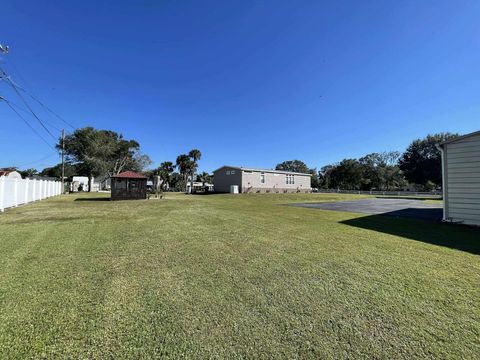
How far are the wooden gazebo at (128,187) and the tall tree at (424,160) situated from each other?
167 feet

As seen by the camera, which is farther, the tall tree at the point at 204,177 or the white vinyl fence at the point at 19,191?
the tall tree at the point at 204,177

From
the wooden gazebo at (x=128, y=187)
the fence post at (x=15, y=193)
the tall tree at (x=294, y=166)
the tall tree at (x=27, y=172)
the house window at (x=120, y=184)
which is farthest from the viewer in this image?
the tall tree at (x=294, y=166)

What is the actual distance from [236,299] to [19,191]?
53.8 ft

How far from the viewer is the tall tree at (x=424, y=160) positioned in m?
43.3

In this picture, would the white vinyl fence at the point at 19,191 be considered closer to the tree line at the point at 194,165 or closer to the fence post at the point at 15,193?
the fence post at the point at 15,193

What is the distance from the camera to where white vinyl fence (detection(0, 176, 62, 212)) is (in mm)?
10617

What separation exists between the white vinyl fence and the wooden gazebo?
496 centimetres

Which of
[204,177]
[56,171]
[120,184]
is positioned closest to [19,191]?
[120,184]

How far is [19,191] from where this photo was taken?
1302 cm

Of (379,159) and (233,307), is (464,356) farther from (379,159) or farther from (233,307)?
(379,159)

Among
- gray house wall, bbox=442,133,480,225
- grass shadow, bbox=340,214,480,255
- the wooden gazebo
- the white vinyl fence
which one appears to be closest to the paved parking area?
gray house wall, bbox=442,133,480,225

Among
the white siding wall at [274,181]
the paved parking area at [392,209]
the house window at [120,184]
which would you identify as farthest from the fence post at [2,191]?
the white siding wall at [274,181]

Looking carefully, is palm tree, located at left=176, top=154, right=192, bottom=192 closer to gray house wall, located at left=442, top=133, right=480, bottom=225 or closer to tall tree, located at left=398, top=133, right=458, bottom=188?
gray house wall, located at left=442, top=133, right=480, bottom=225

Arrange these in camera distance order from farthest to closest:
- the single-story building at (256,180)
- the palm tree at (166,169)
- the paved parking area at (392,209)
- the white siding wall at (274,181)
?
the palm tree at (166,169) → the white siding wall at (274,181) → the single-story building at (256,180) → the paved parking area at (392,209)
